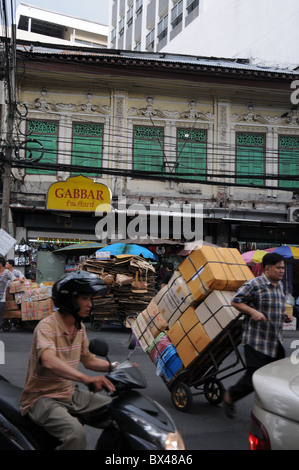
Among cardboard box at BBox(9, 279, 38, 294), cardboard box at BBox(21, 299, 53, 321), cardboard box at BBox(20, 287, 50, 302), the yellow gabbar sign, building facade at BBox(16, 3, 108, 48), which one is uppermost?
building facade at BBox(16, 3, 108, 48)

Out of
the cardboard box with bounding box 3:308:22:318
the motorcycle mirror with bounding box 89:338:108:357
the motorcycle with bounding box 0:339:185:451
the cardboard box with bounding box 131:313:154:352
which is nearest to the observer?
the motorcycle with bounding box 0:339:185:451

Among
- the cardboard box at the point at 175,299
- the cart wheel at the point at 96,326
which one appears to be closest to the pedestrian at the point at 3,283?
the cart wheel at the point at 96,326

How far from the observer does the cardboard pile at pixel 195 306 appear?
17.5 feet

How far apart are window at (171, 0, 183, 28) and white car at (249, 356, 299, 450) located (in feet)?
111

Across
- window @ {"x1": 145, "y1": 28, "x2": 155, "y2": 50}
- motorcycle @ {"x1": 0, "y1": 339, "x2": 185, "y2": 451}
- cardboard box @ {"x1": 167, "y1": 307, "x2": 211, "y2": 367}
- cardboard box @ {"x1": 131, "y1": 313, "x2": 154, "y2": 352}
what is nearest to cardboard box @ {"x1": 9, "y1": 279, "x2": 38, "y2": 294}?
cardboard box @ {"x1": 131, "y1": 313, "x2": 154, "y2": 352}

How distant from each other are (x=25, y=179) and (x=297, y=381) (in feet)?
48.3

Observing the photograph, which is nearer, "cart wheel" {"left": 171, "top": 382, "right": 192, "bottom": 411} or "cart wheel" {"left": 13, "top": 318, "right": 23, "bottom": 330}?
"cart wheel" {"left": 171, "top": 382, "right": 192, "bottom": 411}

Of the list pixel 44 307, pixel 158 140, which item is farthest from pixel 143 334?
pixel 158 140

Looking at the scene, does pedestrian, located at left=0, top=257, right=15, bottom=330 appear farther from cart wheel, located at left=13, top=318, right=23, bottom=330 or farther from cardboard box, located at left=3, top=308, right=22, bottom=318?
cart wheel, located at left=13, top=318, right=23, bottom=330

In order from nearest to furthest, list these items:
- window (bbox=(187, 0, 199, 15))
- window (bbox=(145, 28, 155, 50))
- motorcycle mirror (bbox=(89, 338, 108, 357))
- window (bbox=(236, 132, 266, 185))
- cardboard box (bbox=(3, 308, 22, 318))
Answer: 1. motorcycle mirror (bbox=(89, 338, 108, 357))
2. cardboard box (bbox=(3, 308, 22, 318))
3. window (bbox=(236, 132, 266, 185))
4. window (bbox=(187, 0, 199, 15))
5. window (bbox=(145, 28, 155, 50))

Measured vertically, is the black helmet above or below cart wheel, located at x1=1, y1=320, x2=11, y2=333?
above

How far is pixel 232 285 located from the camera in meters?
5.44

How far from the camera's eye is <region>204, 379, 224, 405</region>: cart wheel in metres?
5.77

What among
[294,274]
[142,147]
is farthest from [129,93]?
[294,274]
